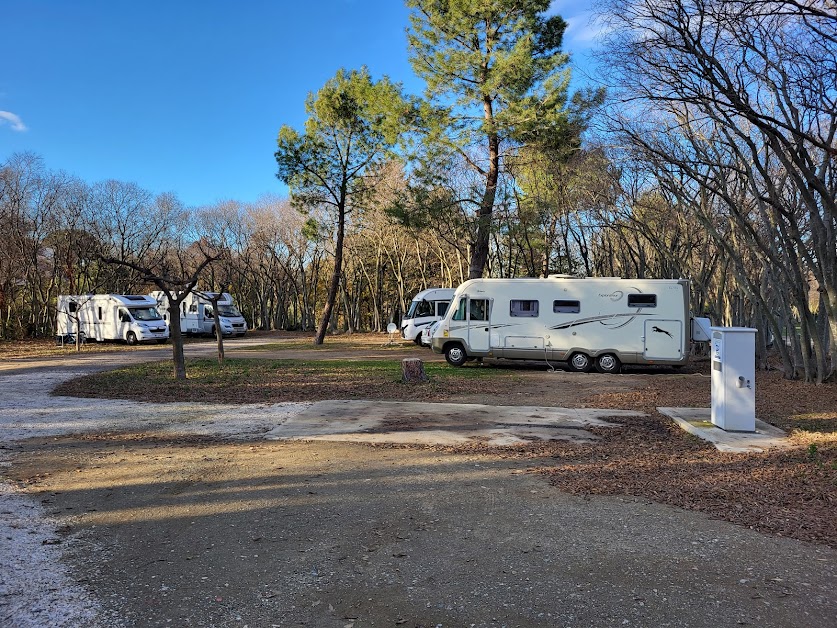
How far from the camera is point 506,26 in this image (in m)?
18.7

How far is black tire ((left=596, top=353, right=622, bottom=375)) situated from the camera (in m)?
16.1

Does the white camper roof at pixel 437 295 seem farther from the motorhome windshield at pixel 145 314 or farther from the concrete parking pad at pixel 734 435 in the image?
the concrete parking pad at pixel 734 435

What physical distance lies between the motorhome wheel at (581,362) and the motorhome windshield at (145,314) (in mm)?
21882

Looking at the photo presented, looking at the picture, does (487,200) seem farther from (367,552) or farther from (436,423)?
(367,552)

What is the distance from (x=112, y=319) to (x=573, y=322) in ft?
76.4

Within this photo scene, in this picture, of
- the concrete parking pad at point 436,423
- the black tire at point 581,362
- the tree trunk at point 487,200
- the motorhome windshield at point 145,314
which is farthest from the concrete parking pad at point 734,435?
the motorhome windshield at point 145,314

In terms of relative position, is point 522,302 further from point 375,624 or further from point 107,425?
point 375,624

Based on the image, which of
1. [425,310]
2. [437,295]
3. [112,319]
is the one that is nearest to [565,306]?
[437,295]

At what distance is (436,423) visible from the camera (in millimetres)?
8570

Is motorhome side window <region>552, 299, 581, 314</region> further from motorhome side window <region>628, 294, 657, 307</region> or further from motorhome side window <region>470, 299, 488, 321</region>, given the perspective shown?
motorhome side window <region>470, 299, 488, 321</region>

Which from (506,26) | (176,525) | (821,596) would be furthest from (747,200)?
(176,525)

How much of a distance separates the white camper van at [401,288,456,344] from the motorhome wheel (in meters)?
9.63

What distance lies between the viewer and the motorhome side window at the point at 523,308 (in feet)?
53.7

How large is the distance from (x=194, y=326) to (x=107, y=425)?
28.4m
